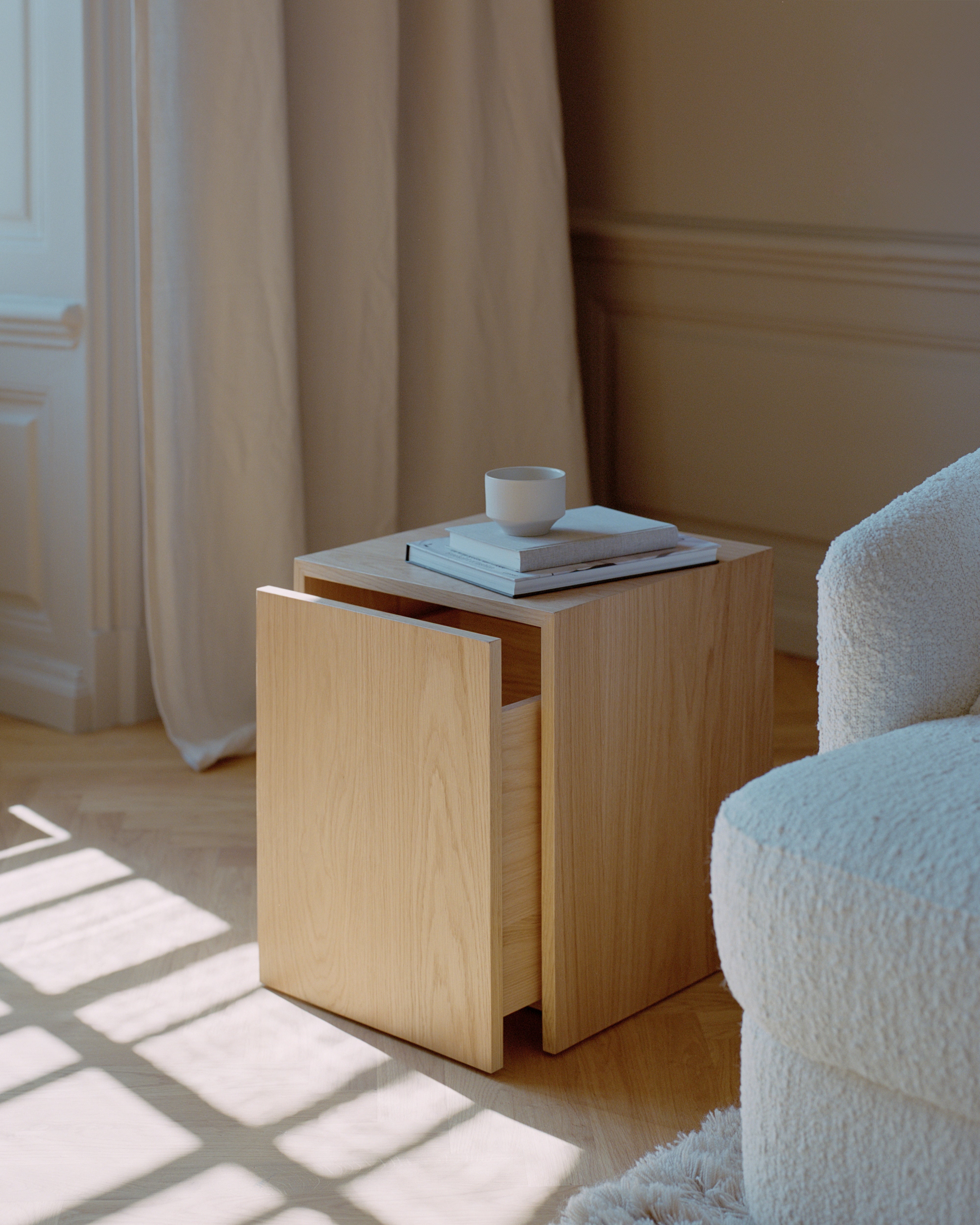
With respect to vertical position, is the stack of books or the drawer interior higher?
the stack of books

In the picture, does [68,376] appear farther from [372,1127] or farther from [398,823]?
[372,1127]

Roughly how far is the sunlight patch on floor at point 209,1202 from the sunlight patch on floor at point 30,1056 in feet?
0.71

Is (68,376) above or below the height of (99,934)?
above

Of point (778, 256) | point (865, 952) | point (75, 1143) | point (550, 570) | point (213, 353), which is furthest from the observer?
point (778, 256)

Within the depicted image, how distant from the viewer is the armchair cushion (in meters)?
0.77

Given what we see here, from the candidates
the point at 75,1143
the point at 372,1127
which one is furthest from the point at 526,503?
the point at 75,1143

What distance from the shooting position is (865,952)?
80cm

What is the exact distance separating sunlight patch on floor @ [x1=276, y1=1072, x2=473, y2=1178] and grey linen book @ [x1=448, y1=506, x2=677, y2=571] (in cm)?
45

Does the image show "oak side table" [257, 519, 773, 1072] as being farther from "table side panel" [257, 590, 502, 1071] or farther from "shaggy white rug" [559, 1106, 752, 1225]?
"shaggy white rug" [559, 1106, 752, 1225]

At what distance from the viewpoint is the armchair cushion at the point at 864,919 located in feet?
2.53

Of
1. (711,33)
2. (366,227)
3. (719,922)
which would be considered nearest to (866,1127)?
(719,922)

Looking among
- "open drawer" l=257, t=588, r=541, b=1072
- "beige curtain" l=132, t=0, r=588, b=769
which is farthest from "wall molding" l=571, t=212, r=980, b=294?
"open drawer" l=257, t=588, r=541, b=1072

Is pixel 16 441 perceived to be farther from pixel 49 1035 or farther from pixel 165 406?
pixel 49 1035

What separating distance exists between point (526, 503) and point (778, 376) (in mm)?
1384
